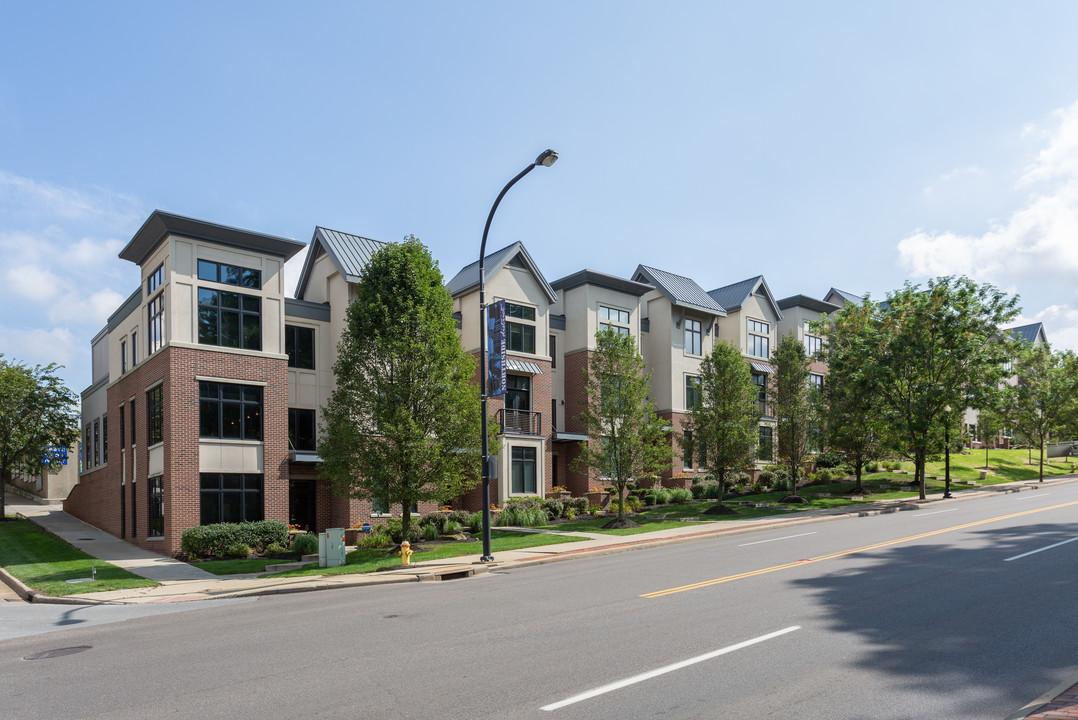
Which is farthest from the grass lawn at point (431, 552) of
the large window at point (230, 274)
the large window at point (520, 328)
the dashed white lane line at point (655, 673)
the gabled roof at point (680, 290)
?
the gabled roof at point (680, 290)

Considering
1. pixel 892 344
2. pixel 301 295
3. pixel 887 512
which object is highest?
pixel 301 295

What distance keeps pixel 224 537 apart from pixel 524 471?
14631 mm

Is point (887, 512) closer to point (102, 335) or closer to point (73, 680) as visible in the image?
point (73, 680)

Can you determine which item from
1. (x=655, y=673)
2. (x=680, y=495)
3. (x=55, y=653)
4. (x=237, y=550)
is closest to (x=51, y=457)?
(x=237, y=550)

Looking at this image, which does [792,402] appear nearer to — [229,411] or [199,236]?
[229,411]

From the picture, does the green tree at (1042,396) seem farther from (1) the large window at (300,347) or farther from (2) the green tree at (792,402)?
(1) the large window at (300,347)

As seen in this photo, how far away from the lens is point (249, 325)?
90.8ft

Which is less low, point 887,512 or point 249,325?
point 249,325

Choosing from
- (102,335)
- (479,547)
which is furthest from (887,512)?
(102,335)

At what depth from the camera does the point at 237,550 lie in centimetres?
2467

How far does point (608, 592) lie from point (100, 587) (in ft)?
41.6

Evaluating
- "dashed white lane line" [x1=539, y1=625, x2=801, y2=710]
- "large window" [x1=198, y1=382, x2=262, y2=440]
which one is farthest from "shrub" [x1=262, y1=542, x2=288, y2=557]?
"dashed white lane line" [x1=539, y1=625, x2=801, y2=710]

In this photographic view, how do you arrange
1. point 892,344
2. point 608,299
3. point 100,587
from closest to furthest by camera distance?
point 100,587, point 892,344, point 608,299

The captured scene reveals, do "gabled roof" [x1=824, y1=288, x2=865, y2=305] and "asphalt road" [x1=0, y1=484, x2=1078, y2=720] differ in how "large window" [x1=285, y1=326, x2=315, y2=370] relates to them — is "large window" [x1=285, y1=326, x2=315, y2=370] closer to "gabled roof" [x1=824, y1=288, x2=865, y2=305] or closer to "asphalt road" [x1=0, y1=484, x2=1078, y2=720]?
"asphalt road" [x1=0, y1=484, x2=1078, y2=720]
